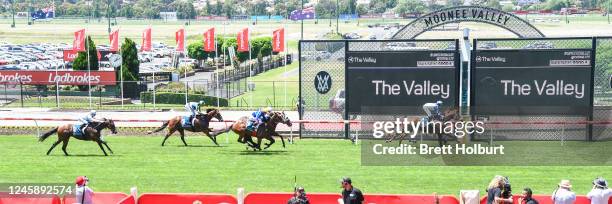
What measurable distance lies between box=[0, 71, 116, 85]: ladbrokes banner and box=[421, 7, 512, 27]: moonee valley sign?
2086 cm

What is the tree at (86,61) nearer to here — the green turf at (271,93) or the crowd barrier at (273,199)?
the green turf at (271,93)

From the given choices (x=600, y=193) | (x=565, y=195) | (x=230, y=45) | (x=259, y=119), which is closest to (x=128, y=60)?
(x=230, y=45)

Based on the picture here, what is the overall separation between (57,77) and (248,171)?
91.8ft

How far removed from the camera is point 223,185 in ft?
67.5

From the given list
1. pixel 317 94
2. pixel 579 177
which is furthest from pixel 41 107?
pixel 579 177

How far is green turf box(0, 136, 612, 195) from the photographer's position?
20.5 meters

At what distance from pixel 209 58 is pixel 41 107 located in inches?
1526

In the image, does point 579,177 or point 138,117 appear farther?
point 138,117

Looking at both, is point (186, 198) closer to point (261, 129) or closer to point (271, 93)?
point (261, 129)

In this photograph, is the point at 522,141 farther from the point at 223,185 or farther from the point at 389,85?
the point at 223,185

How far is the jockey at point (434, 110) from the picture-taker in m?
26.3
